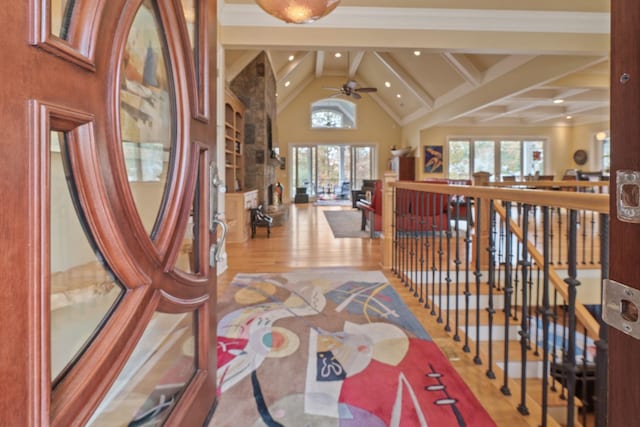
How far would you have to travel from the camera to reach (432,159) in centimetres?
1171

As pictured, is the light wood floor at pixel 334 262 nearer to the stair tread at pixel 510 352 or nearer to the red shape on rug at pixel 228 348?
the stair tread at pixel 510 352

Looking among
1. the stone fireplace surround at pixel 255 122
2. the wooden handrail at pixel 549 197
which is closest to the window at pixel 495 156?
the stone fireplace surround at pixel 255 122

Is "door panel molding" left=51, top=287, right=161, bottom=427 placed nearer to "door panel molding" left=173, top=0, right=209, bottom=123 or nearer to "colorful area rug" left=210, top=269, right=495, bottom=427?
"door panel molding" left=173, top=0, right=209, bottom=123

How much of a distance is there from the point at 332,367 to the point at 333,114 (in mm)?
12877

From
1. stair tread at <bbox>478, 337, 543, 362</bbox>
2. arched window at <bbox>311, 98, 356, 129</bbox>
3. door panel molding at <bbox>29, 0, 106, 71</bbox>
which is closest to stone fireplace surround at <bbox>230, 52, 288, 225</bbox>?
stair tread at <bbox>478, 337, 543, 362</bbox>

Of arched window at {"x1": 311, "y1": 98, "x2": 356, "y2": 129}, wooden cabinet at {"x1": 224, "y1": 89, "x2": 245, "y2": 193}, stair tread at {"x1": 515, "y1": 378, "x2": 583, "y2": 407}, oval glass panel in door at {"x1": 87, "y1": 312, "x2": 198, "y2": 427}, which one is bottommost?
stair tread at {"x1": 515, "y1": 378, "x2": 583, "y2": 407}

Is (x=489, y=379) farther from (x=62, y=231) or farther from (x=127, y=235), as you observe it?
(x=62, y=231)

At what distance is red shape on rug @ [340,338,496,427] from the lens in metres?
1.45

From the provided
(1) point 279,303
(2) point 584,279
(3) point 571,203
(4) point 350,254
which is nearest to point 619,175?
(3) point 571,203

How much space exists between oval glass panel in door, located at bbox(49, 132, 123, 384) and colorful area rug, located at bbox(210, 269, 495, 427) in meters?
0.93

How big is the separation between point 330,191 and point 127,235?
13.8 meters

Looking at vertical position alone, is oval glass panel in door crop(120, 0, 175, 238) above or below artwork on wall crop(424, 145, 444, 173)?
below

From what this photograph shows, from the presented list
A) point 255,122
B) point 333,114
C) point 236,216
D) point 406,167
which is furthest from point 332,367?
point 333,114

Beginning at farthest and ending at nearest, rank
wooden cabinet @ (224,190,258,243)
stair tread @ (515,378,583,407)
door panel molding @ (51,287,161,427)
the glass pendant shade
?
wooden cabinet @ (224,190,258,243) → stair tread @ (515,378,583,407) → the glass pendant shade → door panel molding @ (51,287,161,427)
